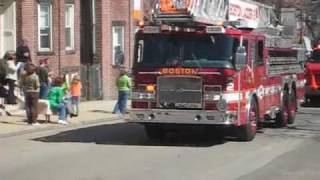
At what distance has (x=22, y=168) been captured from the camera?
1184cm

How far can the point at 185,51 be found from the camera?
580 inches

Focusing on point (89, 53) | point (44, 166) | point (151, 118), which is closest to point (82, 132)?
point (151, 118)

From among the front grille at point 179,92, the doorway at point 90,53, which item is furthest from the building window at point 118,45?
the front grille at point 179,92

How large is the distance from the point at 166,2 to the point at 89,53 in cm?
1478

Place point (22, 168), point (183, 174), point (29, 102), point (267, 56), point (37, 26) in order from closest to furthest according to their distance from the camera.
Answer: point (183, 174)
point (22, 168)
point (267, 56)
point (29, 102)
point (37, 26)

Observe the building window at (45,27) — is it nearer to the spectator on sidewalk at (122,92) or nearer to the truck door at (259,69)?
the spectator on sidewalk at (122,92)

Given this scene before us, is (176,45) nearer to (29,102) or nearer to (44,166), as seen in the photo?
(44,166)

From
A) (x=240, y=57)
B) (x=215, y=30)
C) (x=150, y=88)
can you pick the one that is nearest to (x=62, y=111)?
(x=150, y=88)

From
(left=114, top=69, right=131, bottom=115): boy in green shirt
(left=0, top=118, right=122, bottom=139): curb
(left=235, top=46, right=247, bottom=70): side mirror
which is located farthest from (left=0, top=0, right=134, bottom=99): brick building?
(left=235, top=46, right=247, bottom=70): side mirror

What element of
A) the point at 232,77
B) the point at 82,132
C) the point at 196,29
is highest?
the point at 196,29

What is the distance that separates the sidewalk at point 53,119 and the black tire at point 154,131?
3.32 metres

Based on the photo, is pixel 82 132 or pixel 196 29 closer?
pixel 196 29

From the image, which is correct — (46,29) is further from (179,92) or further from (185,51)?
(179,92)

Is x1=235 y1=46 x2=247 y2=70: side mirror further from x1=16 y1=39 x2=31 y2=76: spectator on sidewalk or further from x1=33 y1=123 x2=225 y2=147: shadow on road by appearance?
x1=16 y1=39 x2=31 y2=76: spectator on sidewalk
